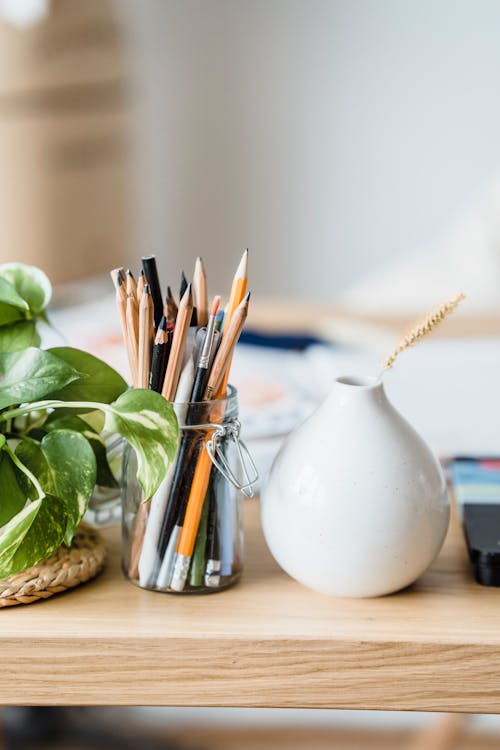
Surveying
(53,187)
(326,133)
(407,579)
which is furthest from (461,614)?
(326,133)

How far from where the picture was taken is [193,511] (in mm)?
552

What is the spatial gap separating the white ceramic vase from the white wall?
2.67 m

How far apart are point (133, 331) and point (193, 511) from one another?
0.11 metres

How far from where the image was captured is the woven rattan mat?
0.55 m

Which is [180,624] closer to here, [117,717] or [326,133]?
[117,717]

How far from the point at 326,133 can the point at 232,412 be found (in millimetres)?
2764

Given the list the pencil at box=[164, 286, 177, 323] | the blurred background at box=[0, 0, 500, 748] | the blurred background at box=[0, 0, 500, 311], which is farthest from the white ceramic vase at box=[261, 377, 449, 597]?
the blurred background at box=[0, 0, 500, 311]

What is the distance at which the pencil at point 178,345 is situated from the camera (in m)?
0.53

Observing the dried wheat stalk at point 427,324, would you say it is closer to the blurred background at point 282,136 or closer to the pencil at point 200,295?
the pencil at point 200,295

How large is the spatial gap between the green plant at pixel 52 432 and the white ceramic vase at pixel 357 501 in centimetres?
9

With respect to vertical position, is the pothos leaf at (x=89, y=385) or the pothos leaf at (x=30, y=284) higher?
the pothos leaf at (x=30, y=284)

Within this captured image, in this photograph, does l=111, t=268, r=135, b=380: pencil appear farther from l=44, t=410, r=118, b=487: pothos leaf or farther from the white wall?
the white wall

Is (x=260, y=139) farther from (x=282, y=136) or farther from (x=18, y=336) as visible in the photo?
(x=18, y=336)

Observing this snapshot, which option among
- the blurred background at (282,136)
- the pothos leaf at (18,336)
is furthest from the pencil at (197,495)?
the blurred background at (282,136)
